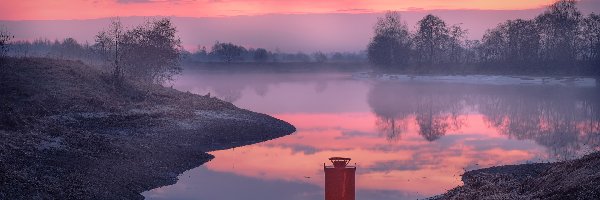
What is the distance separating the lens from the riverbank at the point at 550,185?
2012 centimetres

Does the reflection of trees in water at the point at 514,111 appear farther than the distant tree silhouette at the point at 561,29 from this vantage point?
No

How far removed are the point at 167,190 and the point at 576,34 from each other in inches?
5165

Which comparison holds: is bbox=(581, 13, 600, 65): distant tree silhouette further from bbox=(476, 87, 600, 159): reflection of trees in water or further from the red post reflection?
the red post reflection

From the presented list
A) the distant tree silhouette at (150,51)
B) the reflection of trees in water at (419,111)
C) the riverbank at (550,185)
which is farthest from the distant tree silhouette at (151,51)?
the riverbank at (550,185)

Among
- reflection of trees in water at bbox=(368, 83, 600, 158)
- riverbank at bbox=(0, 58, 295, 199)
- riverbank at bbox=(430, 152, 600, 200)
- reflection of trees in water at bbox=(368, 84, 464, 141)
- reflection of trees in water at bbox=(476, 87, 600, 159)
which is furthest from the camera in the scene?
reflection of trees in water at bbox=(368, 84, 464, 141)

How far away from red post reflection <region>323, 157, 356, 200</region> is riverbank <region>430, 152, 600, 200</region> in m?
7.59

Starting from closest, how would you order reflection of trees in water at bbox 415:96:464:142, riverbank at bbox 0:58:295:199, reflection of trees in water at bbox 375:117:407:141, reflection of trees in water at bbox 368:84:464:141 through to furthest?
riverbank at bbox 0:58:295:199 < reflection of trees in water at bbox 375:117:407:141 < reflection of trees in water at bbox 415:96:464:142 < reflection of trees in water at bbox 368:84:464:141

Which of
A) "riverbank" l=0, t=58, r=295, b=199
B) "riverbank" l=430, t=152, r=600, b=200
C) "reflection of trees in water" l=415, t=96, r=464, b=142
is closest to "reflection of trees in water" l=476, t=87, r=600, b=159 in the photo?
"reflection of trees in water" l=415, t=96, r=464, b=142

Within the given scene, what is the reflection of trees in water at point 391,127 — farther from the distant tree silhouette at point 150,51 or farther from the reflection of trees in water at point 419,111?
the distant tree silhouette at point 150,51

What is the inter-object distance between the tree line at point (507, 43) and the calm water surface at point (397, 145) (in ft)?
126

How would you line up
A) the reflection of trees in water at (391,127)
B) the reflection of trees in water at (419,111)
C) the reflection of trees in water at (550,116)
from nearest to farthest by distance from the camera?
the reflection of trees in water at (550,116) < the reflection of trees in water at (391,127) < the reflection of trees in water at (419,111)

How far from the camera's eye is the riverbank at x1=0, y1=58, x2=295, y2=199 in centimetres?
2959

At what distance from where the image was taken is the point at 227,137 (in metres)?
54.3

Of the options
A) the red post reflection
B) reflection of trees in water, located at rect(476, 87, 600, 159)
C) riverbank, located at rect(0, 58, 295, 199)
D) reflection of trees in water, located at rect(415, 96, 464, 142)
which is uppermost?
the red post reflection
